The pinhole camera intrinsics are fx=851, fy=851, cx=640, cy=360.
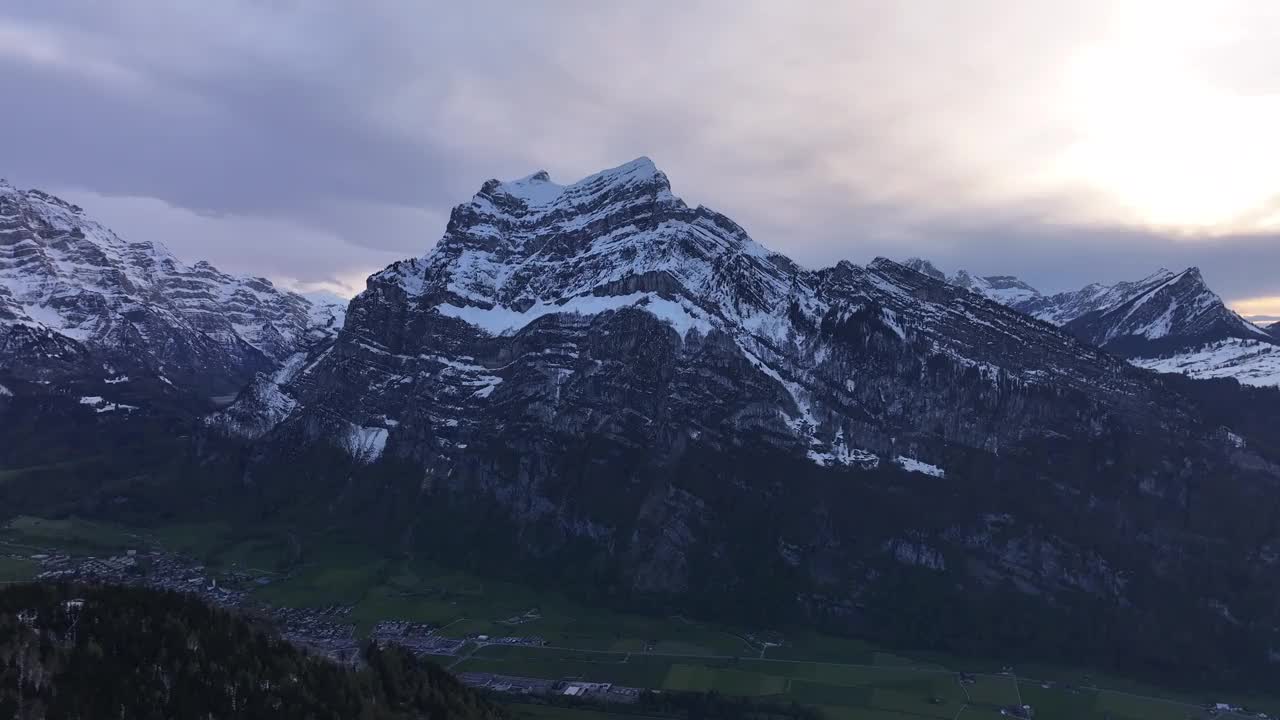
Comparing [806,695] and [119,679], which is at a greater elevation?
[119,679]

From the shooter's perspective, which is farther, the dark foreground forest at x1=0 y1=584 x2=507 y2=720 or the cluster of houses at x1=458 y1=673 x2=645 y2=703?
the cluster of houses at x1=458 y1=673 x2=645 y2=703

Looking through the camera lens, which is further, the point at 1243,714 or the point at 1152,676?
the point at 1152,676

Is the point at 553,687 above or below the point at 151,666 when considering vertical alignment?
below

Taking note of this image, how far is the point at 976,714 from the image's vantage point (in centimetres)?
16962

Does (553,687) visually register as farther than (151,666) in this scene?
Yes

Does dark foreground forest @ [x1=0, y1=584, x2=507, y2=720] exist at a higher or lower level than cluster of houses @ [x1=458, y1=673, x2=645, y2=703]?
higher

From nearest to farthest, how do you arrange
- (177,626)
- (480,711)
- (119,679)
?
(119,679)
(177,626)
(480,711)

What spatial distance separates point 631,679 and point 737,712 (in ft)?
87.4

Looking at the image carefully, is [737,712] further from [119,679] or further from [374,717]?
[119,679]

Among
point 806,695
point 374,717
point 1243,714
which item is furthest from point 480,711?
point 1243,714

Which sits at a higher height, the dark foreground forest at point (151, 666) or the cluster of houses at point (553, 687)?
the dark foreground forest at point (151, 666)

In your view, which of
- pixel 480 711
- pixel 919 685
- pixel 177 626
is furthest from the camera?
pixel 919 685

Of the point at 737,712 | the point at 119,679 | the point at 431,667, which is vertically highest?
the point at 119,679

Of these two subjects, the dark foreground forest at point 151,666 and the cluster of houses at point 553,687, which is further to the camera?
the cluster of houses at point 553,687
